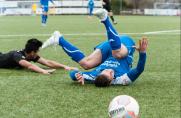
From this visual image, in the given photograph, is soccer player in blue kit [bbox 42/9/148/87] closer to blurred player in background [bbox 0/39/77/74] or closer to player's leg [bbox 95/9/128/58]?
player's leg [bbox 95/9/128/58]

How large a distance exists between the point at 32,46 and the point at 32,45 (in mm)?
38

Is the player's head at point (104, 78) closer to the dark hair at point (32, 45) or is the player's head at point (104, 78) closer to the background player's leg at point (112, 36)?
the background player's leg at point (112, 36)

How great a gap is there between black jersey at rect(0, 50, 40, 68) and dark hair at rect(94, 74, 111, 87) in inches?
69.8

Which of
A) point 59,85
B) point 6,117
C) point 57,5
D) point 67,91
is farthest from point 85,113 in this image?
point 57,5

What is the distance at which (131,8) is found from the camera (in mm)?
60188

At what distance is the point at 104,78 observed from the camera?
6441 millimetres

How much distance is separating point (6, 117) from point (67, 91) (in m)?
1.58

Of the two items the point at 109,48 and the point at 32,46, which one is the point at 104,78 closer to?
the point at 109,48

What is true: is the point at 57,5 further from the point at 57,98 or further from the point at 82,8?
the point at 57,98

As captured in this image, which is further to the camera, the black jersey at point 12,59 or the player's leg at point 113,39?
the black jersey at point 12,59

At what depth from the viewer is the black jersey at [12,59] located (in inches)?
307

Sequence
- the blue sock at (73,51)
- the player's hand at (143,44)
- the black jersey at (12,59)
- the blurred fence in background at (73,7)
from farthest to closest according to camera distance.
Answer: the blurred fence in background at (73,7), the black jersey at (12,59), the blue sock at (73,51), the player's hand at (143,44)

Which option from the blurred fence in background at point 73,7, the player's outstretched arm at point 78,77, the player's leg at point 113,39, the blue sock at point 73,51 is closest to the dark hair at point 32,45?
the blue sock at point 73,51

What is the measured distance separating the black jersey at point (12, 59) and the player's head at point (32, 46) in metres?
0.12
